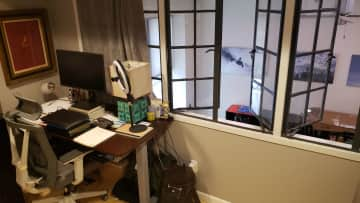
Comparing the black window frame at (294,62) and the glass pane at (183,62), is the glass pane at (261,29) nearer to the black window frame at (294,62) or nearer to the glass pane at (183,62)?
the black window frame at (294,62)

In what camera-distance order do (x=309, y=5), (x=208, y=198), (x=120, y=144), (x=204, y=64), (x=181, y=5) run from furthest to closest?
(x=204, y=64), (x=208, y=198), (x=181, y=5), (x=120, y=144), (x=309, y=5)

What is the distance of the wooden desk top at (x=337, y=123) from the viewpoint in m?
3.22

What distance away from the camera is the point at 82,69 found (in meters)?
2.40

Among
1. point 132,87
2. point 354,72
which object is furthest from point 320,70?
point 354,72

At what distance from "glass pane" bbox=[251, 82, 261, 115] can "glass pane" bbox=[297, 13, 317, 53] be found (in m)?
0.46

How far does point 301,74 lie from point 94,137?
1635 mm

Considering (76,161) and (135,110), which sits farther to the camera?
(135,110)

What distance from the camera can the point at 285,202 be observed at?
213 cm

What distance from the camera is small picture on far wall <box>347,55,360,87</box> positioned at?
3851 mm

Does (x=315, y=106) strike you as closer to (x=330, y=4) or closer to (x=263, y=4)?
(x=330, y=4)

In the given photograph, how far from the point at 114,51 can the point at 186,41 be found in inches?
29.5

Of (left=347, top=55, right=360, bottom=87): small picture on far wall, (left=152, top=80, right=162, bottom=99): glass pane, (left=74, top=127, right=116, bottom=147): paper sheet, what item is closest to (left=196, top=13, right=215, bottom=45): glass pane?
(left=152, top=80, right=162, bottom=99): glass pane

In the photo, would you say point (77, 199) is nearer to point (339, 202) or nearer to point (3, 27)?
point (3, 27)

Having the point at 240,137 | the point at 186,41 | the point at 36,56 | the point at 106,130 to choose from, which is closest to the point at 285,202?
the point at 240,137
